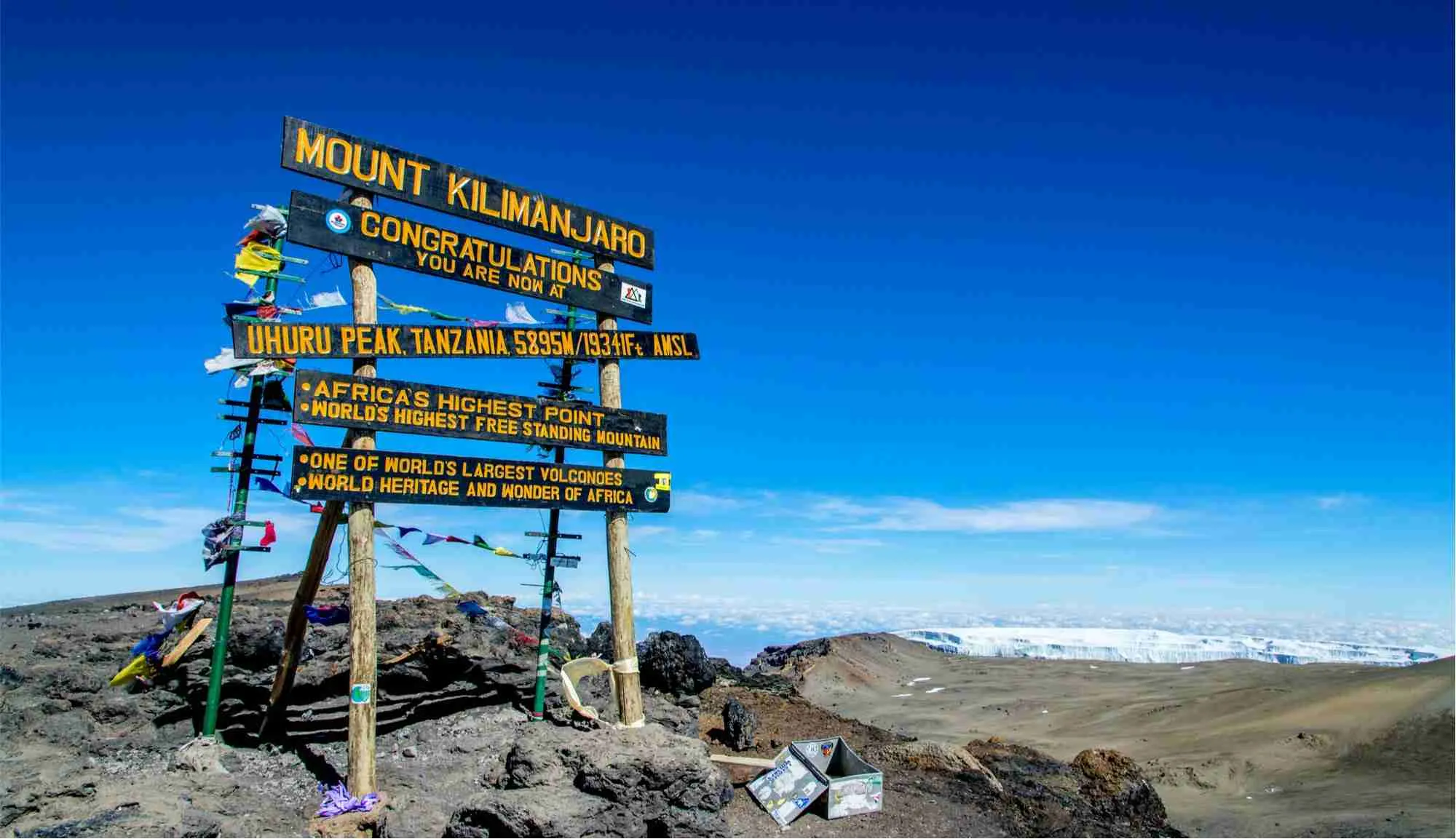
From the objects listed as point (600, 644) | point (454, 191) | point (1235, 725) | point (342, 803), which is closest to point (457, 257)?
point (454, 191)

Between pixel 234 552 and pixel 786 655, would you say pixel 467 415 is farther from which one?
pixel 786 655

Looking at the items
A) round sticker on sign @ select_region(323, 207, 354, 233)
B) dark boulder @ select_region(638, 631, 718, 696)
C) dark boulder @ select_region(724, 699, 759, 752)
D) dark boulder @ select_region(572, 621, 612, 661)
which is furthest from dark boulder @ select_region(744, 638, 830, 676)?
round sticker on sign @ select_region(323, 207, 354, 233)

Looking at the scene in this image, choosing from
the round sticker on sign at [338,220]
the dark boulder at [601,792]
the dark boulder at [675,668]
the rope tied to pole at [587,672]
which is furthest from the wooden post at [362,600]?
the dark boulder at [675,668]

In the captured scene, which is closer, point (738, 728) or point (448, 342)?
point (448, 342)

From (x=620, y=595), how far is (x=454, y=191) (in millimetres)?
6054

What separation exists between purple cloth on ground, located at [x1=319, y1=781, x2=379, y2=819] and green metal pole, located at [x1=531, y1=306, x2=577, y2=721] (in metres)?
3.87

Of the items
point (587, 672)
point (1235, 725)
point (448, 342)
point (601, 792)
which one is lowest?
point (1235, 725)

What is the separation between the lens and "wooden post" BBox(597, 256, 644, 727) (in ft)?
40.2

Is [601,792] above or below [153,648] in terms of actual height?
below

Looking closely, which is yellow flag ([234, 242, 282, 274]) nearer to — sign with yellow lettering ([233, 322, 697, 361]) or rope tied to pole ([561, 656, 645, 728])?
sign with yellow lettering ([233, 322, 697, 361])

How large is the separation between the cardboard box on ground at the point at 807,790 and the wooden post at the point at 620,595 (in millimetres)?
Result: 2228

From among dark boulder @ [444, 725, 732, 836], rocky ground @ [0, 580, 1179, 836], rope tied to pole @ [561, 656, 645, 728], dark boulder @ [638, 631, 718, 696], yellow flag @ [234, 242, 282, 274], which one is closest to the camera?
dark boulder @ [444, 725, 732, 836]

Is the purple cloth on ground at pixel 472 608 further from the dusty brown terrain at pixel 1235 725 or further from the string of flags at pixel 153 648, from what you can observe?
the dusty brown terrain at pixel 1235 725

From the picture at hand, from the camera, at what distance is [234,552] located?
1139cm
